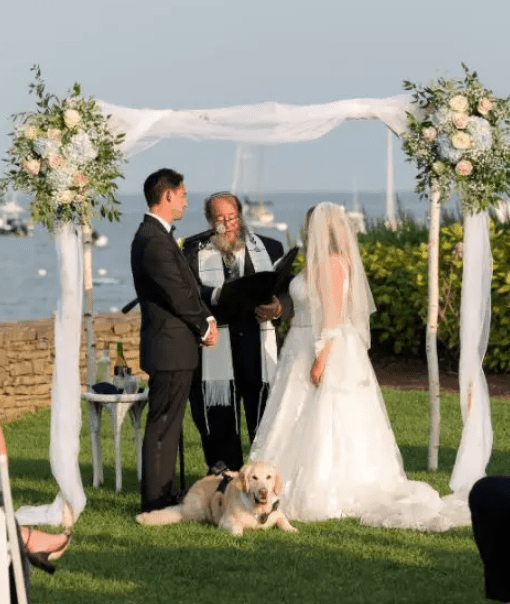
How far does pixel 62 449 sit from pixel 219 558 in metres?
1.65

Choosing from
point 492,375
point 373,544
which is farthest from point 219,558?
point 492,375

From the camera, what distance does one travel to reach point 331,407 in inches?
378

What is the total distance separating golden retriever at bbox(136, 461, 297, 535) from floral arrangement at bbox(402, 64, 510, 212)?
249cm

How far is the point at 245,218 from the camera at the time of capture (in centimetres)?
1046

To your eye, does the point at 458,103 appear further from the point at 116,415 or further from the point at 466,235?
the point at 116,415

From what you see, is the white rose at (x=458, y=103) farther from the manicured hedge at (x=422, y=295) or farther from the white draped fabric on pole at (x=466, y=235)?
the manicured hedge at (x=422, y=295)

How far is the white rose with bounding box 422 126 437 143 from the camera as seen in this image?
33.4ft

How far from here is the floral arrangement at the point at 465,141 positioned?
1005 cm

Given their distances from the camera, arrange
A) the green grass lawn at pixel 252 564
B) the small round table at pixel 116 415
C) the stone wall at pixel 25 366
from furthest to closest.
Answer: the stone wall at pixel 25 366, the small round table at pixel 116 415, the green grass lawn at pixel 252 564

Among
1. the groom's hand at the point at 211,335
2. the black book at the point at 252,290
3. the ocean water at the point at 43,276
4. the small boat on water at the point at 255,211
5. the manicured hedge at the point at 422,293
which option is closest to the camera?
the groom's hand at the point at 211,335

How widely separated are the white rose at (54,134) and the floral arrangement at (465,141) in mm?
2323

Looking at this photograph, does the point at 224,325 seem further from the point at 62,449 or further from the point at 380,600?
the point at 380,600

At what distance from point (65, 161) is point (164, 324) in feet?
4.11

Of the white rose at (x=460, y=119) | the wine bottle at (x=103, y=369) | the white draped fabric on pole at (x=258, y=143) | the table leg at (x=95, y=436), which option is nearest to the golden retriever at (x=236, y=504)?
the white draped fabric on pole at (x=258, y=143)
